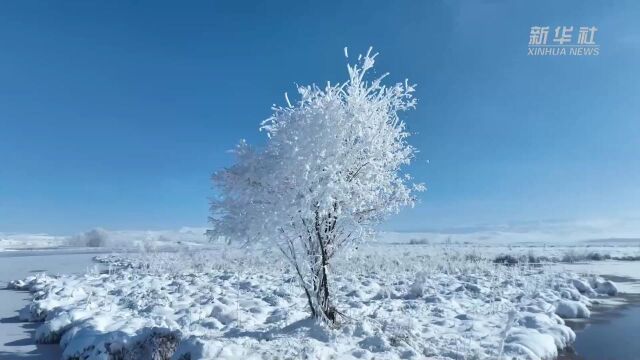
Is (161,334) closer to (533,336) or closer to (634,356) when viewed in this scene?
(533,336)

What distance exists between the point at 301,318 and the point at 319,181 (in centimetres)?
456

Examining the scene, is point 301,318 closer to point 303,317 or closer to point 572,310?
point 303,317

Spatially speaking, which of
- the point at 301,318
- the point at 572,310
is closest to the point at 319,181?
the point at 301,318

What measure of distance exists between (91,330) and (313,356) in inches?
231

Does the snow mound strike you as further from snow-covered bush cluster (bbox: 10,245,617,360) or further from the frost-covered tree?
the frost-covered tree

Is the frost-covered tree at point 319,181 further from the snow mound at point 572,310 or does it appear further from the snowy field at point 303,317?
the snow mound at point 572,310

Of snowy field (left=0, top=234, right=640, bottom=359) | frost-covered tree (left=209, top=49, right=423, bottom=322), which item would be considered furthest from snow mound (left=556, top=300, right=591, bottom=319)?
frost-covered tree (left=209, top=49, right=423, bottom=322)

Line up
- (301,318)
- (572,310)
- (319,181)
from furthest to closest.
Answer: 1. (572,310)
2. (301,318)
3. (319,181)

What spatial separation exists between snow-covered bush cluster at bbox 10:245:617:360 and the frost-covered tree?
889 mm

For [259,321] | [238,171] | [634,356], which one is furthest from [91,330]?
[634,356]

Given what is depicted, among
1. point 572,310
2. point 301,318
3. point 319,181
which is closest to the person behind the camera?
point 319,181

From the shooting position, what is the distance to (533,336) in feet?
40.7

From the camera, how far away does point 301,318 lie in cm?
1303

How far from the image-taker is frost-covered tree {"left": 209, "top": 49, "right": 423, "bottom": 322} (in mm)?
10398
